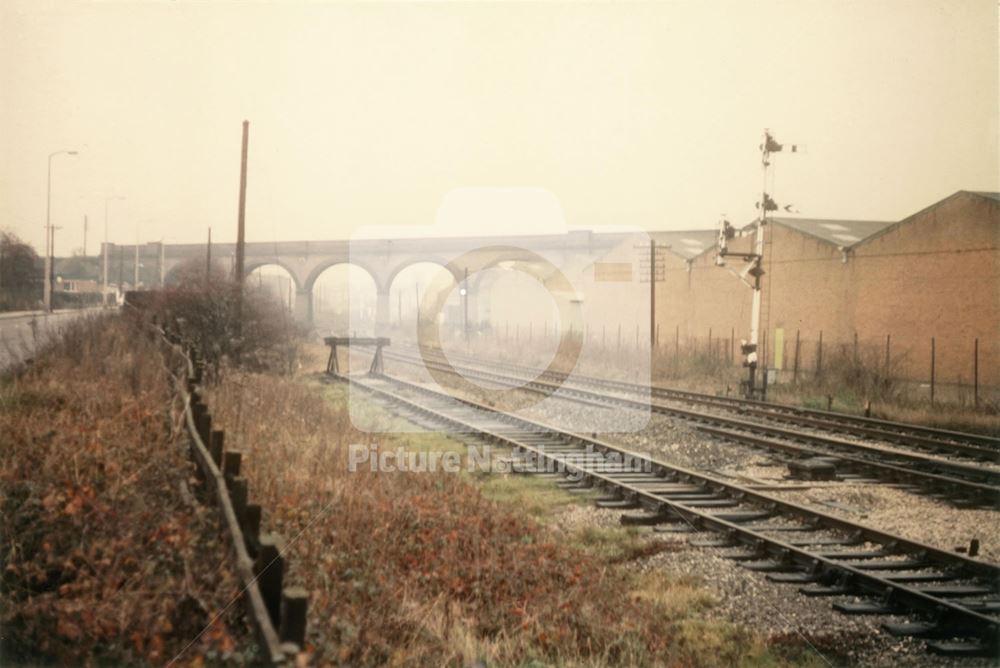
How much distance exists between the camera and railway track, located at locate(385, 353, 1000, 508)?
9.34 m

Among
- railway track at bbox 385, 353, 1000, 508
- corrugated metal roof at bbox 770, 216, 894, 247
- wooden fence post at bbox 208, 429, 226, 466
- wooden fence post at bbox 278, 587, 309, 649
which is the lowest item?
railway track at bbox 385, 353, 1000, 508

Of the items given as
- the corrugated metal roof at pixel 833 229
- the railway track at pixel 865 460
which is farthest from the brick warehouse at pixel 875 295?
the railway track at pixel 865 460

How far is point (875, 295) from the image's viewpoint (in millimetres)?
25109

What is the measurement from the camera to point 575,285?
108 ft

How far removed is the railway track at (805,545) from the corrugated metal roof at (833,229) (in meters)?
19.8

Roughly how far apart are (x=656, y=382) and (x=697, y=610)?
60.2ft

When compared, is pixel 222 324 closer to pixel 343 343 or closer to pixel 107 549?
pixel 343 343

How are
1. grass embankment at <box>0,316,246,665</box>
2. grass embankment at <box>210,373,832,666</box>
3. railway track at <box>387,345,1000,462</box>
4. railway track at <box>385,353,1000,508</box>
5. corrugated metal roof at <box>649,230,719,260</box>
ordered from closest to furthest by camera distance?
grass embankment at <box>0,316,246,665</box> → grass embankment at <box>210,373,832,666</box> → railway track at <box>385,353,1000,508</box> → railway track at <box>387,345,1000,462</box> → corrugated metal roof at <box>649,230,719,260</box>

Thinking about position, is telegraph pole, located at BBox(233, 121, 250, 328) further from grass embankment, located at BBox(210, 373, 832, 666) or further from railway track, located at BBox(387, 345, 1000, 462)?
grass embankment, located at BBox(210, 373, 832, 666)

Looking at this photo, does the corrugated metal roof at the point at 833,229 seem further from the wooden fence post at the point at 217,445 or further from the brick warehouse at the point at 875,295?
the wooden fence post at the point at 217,445

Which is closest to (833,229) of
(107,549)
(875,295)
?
(875,295)

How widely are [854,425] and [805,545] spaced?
7991mm

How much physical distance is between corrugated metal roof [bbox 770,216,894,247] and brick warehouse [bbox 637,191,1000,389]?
0.08 m

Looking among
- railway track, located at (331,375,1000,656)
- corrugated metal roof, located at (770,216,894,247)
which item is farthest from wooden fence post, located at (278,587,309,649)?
corrugated metal roof, located at (770,216,894,247)
